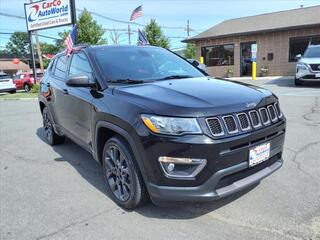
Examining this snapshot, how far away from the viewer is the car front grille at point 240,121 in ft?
9.47

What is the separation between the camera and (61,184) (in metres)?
4.43

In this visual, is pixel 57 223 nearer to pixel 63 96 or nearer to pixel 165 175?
pixel 165 175

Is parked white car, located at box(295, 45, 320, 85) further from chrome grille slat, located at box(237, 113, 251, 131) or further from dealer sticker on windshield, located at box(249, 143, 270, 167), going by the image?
chrome grille slat, located at box(237, 113, 251, 131)

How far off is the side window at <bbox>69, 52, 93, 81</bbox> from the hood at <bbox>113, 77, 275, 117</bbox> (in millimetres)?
792

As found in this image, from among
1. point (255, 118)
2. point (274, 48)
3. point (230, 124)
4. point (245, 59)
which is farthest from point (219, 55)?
point (230, 124)

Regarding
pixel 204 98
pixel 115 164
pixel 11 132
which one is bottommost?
pixel 11 132

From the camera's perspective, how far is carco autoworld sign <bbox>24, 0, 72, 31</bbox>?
18.9 metres

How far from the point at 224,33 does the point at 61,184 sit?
21157 mm

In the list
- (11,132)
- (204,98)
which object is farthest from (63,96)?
(11,132)

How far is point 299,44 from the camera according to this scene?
69.0 feet

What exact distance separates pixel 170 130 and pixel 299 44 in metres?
20.6

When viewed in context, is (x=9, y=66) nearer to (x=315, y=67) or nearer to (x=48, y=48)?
(x=48, y=48)

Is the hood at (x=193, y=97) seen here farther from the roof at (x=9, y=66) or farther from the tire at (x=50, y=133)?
the roof at (x=9, y=66)

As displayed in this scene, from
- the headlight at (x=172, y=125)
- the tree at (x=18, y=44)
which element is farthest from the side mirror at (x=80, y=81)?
the tree at (x=18, y=44)
